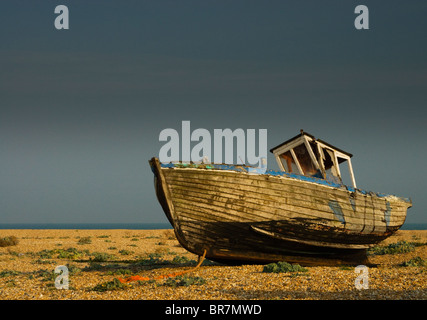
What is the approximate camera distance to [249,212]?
1570cm

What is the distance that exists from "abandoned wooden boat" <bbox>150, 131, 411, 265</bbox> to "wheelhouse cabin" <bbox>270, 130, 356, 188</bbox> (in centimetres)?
173

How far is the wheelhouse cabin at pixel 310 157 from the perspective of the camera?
18.8 meters

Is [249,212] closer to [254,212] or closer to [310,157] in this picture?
[254,212]

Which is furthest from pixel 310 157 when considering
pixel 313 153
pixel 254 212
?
pixel 254 212

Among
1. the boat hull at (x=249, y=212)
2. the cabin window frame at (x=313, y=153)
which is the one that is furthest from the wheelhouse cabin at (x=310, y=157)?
the boat hull at (x=249, y=212)

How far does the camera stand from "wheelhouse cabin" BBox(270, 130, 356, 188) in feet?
61.6

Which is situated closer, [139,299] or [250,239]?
[139,299]

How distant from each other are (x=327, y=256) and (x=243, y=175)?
619 cm

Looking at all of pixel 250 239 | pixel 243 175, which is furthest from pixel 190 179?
pixel 250 239

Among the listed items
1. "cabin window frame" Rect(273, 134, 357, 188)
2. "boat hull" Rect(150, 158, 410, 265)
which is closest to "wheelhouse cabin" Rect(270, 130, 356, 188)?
"cabin window frame" Rect(273, 134, 357, 188)

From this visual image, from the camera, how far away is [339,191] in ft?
57.4

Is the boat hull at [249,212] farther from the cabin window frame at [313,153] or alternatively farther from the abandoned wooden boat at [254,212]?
the cabin window frame at [313,153]

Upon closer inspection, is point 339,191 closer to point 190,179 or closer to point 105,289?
point 190,179
